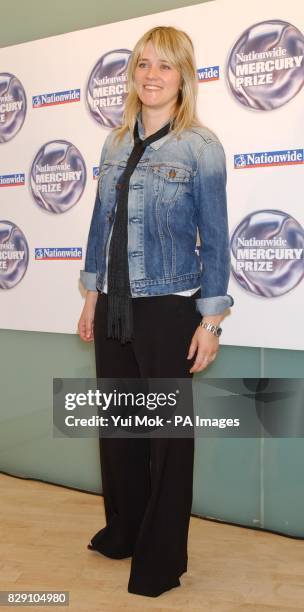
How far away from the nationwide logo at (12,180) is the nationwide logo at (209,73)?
0.94 meters

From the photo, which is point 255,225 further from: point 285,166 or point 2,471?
point 2,471

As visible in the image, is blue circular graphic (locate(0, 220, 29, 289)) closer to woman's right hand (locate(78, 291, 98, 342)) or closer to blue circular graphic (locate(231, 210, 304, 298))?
woman's right hand (locate(78, 291, 98, 342))

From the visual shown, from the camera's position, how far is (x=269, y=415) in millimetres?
2574

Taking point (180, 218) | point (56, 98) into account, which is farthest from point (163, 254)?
point (56, 98)

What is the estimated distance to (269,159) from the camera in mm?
2398

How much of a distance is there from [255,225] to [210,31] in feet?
2.30

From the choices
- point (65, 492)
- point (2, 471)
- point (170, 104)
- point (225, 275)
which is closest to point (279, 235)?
point (225, 275)

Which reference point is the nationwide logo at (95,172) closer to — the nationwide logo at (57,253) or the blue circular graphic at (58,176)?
the blue circular graphic at (58,176)

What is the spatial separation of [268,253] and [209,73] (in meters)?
0.67

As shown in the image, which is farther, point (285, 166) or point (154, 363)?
point (285, 166)

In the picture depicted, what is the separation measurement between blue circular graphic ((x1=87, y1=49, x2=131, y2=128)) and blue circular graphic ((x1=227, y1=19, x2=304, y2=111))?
465mm

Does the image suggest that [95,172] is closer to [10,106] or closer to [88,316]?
[10,106]

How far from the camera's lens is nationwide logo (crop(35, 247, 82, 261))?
290 cm

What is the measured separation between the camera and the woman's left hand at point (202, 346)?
6.56 feet
